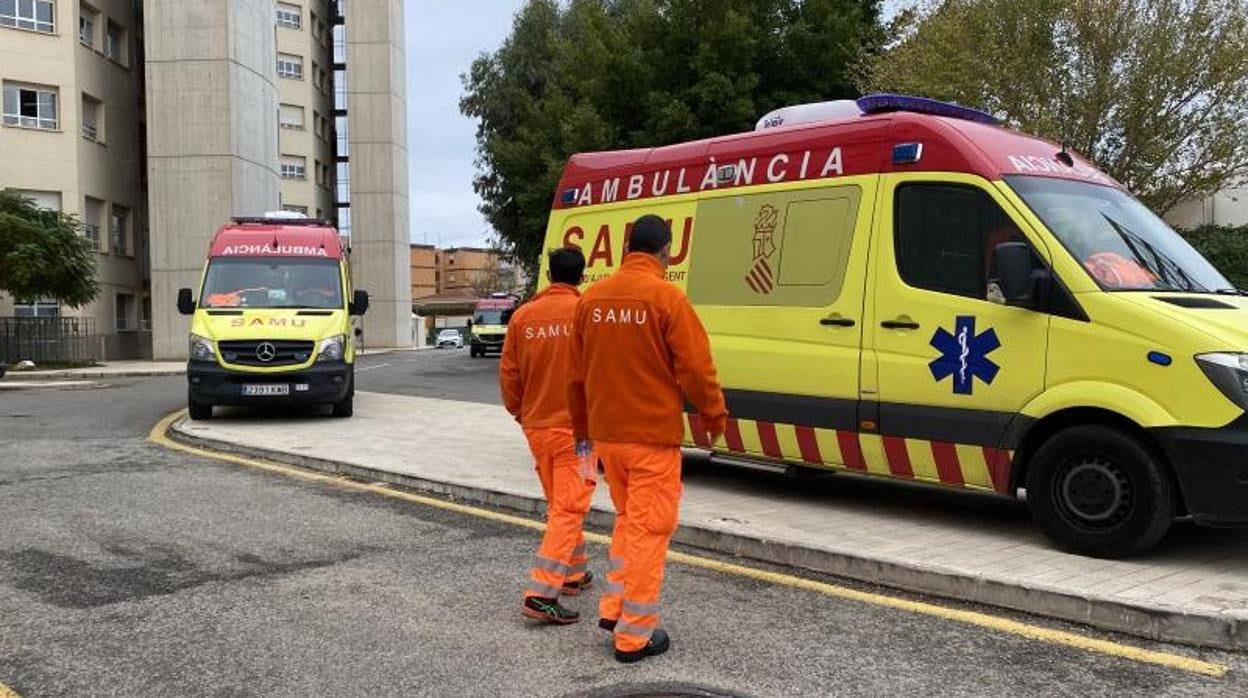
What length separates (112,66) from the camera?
3878 centimetres

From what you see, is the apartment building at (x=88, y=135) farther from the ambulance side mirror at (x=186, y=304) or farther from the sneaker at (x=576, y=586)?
the sneaker at (x=576, y=586)

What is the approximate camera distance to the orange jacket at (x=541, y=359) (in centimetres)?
503

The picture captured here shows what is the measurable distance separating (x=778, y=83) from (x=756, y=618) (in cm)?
1813

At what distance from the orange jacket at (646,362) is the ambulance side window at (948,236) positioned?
8.93 feet

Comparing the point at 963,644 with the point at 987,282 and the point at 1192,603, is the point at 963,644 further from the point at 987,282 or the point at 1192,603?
the point at 987,282

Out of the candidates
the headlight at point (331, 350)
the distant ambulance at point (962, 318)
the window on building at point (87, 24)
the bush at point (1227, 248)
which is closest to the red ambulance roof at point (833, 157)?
the distant ambulance at point (962, 318)

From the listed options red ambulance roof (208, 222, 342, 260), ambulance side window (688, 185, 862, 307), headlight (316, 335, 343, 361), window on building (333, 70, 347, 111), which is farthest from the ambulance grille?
window on building (333, 70, 347, 111)

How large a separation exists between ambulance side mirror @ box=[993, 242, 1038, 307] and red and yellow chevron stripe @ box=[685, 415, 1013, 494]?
3.10 feet

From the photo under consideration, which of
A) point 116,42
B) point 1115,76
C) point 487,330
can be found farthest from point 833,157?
point 116,42

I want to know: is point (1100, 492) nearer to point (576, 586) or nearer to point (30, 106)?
point (576, 586)

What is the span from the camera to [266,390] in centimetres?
1291

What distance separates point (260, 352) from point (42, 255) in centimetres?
1926

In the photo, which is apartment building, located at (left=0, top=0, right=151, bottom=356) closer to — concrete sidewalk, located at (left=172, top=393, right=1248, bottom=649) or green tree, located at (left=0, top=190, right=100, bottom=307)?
green tree, located at (left=0, top=190, right=100, bottom=307)

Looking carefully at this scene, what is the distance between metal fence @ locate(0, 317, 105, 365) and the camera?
32094mm
